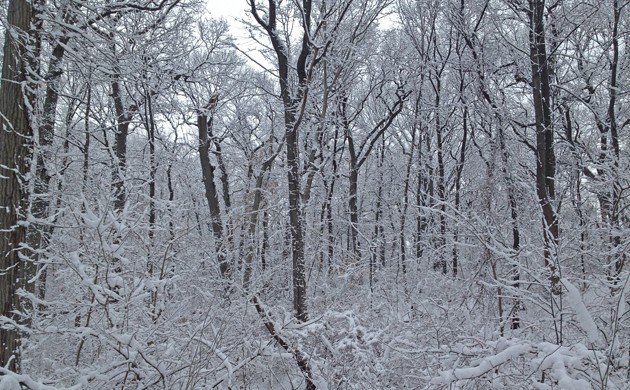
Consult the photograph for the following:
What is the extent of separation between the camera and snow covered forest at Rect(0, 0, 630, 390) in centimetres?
404

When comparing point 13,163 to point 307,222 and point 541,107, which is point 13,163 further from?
point 541,107

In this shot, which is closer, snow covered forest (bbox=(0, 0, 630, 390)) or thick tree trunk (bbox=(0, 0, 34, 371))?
snow covered forest (bbox=(0, 0, 630, 390))

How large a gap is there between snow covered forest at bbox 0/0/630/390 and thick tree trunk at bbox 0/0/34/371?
0.02m

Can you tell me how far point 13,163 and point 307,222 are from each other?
25.6 feet

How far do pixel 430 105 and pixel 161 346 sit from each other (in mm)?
15749

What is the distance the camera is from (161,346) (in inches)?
172

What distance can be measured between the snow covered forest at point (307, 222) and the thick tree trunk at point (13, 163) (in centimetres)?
2

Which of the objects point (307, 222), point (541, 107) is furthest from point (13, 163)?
point (541, 107)

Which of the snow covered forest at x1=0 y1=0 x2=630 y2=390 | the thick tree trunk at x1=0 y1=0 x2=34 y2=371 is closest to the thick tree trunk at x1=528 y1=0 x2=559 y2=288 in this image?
the snow covered forest at x1=0 y1=0 x2=630 y2=390

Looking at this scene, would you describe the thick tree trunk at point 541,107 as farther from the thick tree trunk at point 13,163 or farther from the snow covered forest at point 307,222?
the thick tree trunk at point 13,163

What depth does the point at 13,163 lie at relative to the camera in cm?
498

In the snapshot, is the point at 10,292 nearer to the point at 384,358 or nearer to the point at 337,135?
the point at 384,358

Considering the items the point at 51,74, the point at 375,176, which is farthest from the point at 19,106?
the point at 375,176

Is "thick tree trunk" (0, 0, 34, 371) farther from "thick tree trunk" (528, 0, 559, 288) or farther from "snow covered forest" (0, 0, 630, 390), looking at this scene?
"thick tree trunk" (528, 0, 559, 288)
